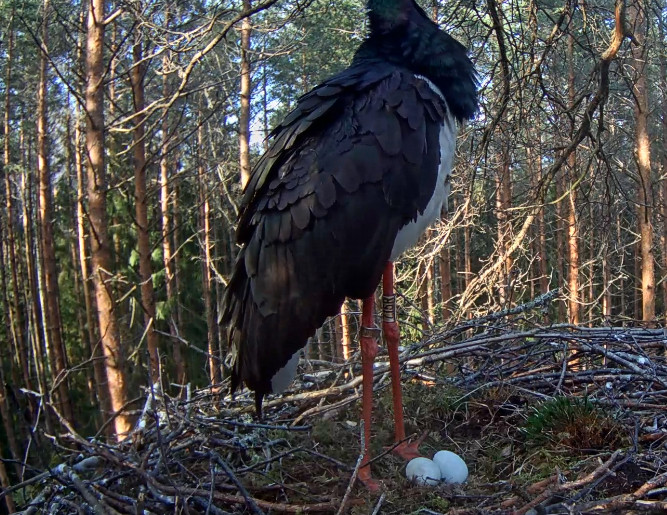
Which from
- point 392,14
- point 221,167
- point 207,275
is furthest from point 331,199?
point 207,275

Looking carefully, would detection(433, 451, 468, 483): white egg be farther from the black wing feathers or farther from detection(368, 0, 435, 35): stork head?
detection(368, 0, 435, 35): stork head

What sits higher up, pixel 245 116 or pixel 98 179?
pixel 245 116

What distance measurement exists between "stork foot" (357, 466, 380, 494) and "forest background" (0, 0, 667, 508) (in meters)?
1.04

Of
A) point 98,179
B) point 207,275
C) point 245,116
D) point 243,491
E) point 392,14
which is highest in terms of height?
point 245,116

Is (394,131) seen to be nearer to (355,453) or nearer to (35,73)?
(355,453)

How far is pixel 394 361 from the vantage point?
3264mm

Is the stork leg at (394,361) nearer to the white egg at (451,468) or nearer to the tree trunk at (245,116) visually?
the white egg at (451,468)

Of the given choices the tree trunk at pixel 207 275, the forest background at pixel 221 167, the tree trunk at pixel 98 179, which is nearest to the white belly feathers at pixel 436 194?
the forest background at pixel 221 167

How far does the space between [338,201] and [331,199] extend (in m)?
0.03

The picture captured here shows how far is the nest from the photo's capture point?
8.41 feet

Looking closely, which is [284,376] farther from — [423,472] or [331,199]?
[331,199]

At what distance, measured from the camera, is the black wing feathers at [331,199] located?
2.79 meters

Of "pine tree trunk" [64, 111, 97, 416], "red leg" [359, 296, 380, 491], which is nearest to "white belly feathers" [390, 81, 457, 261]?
"red leg" [359, 296, 380, 491]

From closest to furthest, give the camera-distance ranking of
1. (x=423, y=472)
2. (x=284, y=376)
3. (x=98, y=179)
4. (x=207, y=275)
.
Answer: (x=423, y=472) → (x=284, y=376) → (x=98, y=179) → (x=207, y=275)
